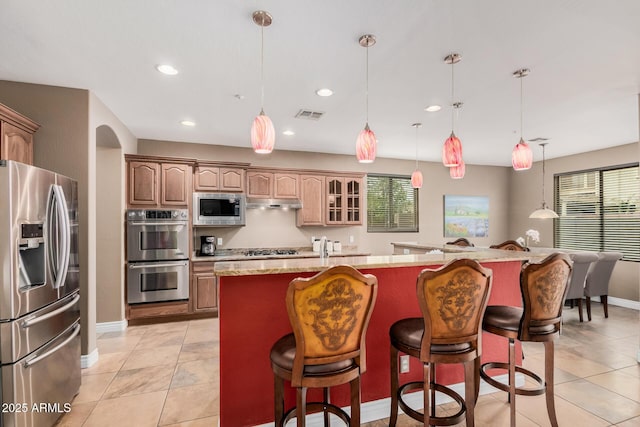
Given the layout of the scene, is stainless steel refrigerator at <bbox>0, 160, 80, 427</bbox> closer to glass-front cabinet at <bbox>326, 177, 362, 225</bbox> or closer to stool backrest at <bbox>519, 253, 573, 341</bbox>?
stool backrest at <bbox>519, 253, 573, 341</bbox>

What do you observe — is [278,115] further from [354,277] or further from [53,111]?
[354,277]

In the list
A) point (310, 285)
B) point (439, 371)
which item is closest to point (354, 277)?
point (310, 285)

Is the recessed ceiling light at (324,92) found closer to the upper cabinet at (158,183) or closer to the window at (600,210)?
the upper cabinet at (158,183)

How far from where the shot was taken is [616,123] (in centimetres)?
429

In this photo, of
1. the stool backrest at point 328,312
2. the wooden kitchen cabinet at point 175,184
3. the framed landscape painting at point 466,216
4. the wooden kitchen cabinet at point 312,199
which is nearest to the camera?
the stool backrest at point 328,312

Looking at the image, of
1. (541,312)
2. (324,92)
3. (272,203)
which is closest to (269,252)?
(272,203)

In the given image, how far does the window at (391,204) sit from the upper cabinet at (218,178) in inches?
108

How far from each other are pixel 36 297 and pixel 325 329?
77.4 inches

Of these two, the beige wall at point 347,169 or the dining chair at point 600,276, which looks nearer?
the dining chair at point 600,276

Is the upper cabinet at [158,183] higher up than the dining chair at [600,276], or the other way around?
the upper cabinet at [158,183]

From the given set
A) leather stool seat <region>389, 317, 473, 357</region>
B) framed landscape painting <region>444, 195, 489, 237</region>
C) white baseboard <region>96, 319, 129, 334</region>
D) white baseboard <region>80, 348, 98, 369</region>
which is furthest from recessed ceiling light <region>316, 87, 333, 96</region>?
framed landscape painting <region>444, 195, 489, 237</region>

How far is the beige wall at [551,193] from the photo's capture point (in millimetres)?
5348

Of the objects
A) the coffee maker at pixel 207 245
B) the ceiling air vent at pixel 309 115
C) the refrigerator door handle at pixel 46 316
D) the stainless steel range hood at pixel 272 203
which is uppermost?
the ceiling air vent at pixel 309 115

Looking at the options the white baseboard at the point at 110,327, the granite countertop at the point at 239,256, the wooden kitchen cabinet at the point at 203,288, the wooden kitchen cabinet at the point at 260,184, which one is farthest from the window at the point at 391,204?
the white baseboard at the point at 110,327
